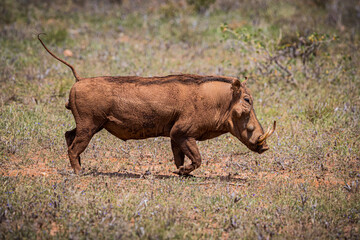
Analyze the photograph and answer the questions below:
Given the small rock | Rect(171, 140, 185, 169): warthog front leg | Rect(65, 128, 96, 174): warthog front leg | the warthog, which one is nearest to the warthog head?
the warthog

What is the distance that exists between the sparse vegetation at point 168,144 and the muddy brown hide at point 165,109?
0.55 metres

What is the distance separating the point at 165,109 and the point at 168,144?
1876 mm

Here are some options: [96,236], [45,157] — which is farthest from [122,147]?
[96,236]

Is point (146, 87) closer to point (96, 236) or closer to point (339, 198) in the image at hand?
point (96, 236)

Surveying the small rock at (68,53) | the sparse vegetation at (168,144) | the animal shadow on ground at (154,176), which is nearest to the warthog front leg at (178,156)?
the animal shadow on ground at (154,176)

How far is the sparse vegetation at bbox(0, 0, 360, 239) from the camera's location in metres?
4.89

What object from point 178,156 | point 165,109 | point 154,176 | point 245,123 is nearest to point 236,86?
point 245,123

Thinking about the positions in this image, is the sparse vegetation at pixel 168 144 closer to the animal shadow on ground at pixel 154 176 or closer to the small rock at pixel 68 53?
the animal shadow on ground at pixel 154 176

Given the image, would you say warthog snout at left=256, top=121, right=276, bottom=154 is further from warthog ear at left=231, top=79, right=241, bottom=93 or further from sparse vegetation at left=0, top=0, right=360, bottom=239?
warthog ear at left=231, top=79, right=241, bottom=93

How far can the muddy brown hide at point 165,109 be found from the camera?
238 inches

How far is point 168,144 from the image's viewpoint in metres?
7.88

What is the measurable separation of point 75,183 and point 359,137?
470 cm

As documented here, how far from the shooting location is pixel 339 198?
5.61 meters

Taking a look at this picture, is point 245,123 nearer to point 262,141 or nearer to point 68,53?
point 262,141
